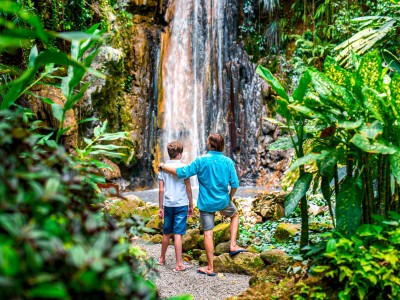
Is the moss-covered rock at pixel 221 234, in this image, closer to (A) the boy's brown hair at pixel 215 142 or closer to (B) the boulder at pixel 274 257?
(B) the boulder at pixel 274 257

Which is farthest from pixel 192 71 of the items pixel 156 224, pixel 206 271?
pixel 206 271

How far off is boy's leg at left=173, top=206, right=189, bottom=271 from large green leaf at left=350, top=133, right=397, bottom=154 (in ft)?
7.98

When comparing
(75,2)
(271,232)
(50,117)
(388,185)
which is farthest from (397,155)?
(75,2)

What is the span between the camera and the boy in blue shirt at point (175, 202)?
4383 mm

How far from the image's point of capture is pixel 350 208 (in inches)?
102

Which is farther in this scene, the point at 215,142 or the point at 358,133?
the point at 215,142

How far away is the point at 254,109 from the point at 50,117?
288 inches

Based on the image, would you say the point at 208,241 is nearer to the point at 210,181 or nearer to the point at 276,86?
the point at 210,181

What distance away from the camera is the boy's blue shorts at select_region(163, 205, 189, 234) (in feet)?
14.4

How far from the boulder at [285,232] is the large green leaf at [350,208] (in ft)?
7.90

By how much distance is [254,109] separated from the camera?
13.3m

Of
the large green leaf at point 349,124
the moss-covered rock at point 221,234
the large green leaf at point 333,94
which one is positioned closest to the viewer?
the large green leaf at point 349,124

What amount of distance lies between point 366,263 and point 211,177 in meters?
2.19

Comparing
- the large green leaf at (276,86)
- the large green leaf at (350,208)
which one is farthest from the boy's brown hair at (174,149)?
the large green leaf at (350,208)
